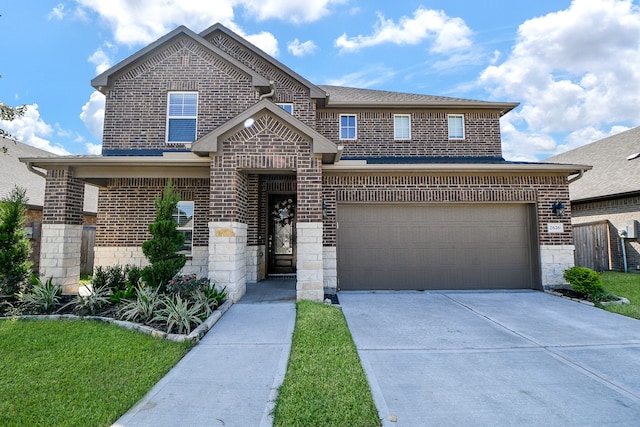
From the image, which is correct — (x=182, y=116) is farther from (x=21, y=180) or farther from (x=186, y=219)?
(x=21, y=180)

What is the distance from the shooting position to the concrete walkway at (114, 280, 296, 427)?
286 centimetres

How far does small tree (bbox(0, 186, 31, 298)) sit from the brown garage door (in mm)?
7281

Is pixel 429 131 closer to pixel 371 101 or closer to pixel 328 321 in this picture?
pixel 371 101

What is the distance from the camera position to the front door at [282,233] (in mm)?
10641

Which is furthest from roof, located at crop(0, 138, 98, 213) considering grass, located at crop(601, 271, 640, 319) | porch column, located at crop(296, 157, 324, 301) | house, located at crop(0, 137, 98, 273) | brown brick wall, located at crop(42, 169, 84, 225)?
grass, located at crop(601, 271, 640, 319)

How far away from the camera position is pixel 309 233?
7.08 m

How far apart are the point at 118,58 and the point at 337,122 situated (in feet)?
24.2

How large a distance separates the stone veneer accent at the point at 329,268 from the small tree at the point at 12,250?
678 cm

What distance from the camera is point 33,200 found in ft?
36.0

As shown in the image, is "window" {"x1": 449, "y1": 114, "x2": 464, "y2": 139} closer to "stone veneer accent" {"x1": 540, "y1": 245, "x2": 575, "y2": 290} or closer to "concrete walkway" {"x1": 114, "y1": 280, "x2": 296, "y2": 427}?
"stone veneer accent" {"x1": 540, "y1": 245, "x2": 575, "y2": 290}

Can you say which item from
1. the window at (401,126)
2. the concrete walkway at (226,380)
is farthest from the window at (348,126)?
the concrete walkway at (226,380)

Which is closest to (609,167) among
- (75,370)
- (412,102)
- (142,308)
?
(412,102)

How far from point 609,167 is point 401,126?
10.8 metres

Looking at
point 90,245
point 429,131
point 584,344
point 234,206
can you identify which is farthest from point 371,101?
point 90,245
